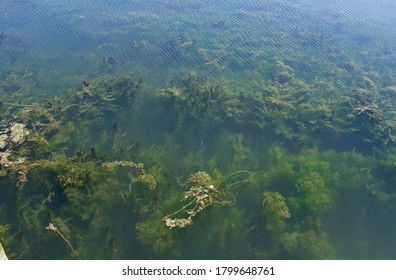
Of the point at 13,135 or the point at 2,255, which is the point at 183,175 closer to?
the point at 2,255

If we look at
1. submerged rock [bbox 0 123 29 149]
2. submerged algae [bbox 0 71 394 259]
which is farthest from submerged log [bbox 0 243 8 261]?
submerged rock [bbox 0 123 29 149]

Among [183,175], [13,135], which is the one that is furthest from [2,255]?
[183,175]

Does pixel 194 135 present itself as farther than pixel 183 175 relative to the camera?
Yes

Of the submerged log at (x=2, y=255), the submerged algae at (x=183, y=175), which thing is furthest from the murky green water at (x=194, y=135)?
the submerged log at (x=2, y=255)

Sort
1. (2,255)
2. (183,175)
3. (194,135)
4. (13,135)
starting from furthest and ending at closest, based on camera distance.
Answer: (194,135) → (13,135) → (183,175) → (2,255)

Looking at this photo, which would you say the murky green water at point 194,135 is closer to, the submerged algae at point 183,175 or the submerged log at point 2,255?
the submerged algae at point 183,175

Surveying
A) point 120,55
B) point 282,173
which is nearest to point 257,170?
point 282,173

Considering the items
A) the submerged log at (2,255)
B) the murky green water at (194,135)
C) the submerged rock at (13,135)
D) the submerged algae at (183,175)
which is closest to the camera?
the submerged log at (2,255)

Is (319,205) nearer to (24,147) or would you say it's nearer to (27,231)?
(27,231)

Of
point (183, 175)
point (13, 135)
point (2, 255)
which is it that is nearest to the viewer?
point (2, 255)
